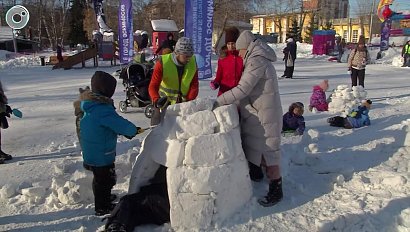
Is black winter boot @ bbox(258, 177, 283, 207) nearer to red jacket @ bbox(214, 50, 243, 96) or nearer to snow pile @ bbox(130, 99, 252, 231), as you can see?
snow pile @ bbox(130, 99, 252, 231)

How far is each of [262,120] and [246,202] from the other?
2.64ft

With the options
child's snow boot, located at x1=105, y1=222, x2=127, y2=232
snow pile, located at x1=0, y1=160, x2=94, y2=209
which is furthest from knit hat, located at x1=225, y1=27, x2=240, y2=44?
child's snow boot, located at x1=105, y1=222, x2=127, y2=232

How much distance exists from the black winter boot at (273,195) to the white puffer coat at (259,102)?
8.6 inches

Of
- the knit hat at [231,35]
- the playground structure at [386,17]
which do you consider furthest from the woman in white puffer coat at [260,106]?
the playground structure at [386,17]

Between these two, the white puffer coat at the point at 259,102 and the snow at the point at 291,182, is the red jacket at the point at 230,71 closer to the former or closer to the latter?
the white puffer coat at the point at 259,102

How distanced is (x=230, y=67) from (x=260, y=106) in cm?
72

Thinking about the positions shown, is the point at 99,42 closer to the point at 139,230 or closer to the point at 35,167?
the point at 35,167

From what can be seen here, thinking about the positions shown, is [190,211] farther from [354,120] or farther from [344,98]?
[344,98]

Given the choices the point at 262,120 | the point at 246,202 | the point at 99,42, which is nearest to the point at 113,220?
the point at 246,202

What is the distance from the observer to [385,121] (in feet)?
23.5

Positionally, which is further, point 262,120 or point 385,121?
point 385,121

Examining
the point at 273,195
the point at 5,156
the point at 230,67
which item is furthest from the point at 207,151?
the point at 5,156

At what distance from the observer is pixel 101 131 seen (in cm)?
346

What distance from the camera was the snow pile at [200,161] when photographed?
10.8 feet
